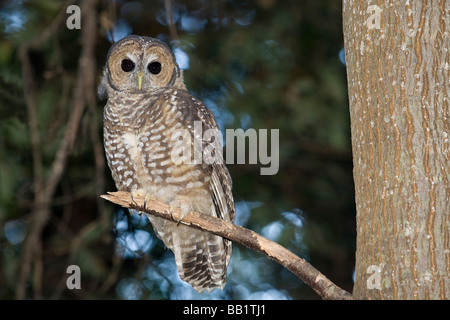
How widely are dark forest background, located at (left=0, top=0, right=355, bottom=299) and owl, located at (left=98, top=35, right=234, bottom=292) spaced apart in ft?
2.29

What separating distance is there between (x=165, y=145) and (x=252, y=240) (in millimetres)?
910

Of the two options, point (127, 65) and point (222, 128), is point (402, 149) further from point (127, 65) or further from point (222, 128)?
point (222, 128)

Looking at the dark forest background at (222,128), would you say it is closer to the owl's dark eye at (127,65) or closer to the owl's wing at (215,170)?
the owl's dark eye at (127,65)

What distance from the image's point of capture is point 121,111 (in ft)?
11.0

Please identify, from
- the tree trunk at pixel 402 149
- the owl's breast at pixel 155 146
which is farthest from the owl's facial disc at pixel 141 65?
the tree trunk at pixel 402 149

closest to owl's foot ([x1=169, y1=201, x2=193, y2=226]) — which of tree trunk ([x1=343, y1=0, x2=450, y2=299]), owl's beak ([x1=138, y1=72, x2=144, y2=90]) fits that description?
owl's beak ([x1=138, y1=72, x2=144, y2=90])

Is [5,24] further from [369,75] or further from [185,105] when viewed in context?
[369,75]

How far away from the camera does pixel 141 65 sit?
3.39 metres

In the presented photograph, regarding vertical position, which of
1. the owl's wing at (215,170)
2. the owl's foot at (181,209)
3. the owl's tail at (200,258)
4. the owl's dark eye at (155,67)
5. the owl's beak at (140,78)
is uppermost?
the owl's dark eye at (155,67)

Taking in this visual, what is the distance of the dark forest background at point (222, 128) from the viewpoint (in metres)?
4.30

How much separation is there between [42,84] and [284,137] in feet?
6.39

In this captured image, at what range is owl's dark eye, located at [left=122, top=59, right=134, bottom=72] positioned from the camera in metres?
3.43

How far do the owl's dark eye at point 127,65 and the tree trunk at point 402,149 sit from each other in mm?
1556

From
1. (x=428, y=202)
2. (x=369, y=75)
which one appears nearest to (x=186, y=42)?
(x=369, y=75)
